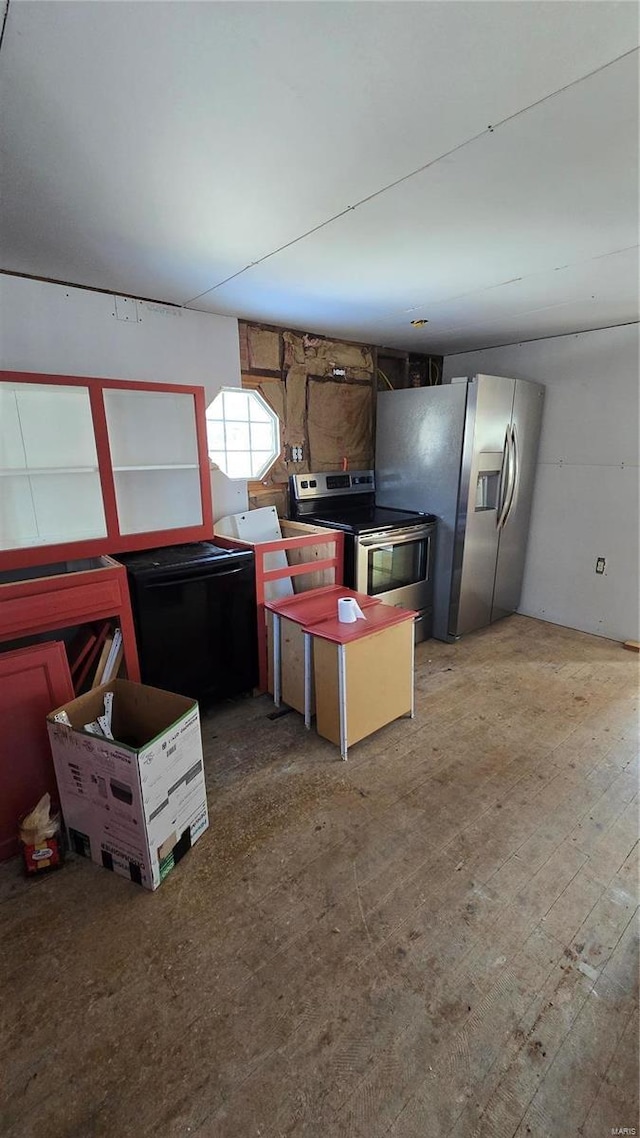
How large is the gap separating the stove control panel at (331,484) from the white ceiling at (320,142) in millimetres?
1370

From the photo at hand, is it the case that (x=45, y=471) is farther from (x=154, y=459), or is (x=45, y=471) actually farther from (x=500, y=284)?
(x=500, y=284)

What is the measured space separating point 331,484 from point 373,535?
778 millimetres

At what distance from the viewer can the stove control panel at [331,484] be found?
335 centimetres

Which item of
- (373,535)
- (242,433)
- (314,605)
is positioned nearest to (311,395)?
(242,433)

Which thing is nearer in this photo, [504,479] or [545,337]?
[504,479]

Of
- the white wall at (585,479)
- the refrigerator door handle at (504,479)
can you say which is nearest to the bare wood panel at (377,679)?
the refrigerator door handle at (504,479)

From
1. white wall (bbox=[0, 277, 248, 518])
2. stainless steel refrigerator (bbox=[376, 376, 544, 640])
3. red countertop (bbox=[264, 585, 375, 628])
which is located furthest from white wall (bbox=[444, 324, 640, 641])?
white wall (bbox=[0, 277, 248, 518])

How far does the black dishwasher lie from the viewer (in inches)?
86.1

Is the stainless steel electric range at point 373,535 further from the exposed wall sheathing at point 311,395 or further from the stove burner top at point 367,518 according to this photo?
the exposed wall sheathing at point 311,395

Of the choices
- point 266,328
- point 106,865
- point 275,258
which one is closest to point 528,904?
point 106,865

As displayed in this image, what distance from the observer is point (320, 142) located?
1.18 meters

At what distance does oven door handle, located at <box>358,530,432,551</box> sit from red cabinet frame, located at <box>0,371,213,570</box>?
0.98 metres

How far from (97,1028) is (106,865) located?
52cm

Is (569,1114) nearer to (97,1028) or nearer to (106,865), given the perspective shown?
(97,1028)
